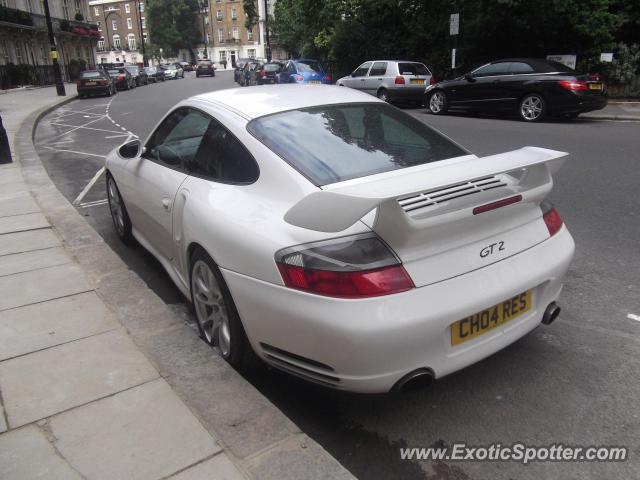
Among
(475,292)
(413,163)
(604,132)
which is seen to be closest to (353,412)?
(475,292)

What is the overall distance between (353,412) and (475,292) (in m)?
0.88

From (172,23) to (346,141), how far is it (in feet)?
358

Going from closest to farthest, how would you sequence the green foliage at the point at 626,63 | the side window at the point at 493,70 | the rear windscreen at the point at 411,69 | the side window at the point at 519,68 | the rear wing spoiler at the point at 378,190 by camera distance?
the rear wing spoiler at the point at 378,190 → the side window at the point at 519,68 → the side window at the point at 493,70 → the green foliage at the point at 626,63 → the rear windscreen at the point at 411,69

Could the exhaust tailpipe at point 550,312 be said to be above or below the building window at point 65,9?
below

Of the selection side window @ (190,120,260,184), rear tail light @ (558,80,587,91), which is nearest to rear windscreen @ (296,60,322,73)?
rear tail light @ (558,80,587,91)

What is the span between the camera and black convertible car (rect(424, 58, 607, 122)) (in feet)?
41.8

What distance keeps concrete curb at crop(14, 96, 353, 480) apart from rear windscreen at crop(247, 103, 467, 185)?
1121 millimetres

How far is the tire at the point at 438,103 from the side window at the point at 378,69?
2.79 metres

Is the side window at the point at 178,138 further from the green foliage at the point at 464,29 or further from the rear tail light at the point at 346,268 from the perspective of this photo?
the green foliage at the point at 464,29

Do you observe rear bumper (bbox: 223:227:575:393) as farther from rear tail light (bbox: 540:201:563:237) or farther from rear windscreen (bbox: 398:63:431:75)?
rear windscreen (bbox: 398:63:431:75)

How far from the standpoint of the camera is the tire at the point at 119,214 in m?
4.85

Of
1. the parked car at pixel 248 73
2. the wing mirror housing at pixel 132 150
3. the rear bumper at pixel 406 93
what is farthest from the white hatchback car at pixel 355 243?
the parked car at pixel 248 73

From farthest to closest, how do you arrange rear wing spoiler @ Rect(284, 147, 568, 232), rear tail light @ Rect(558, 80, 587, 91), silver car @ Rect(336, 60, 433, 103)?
silver car @ Rect(336, 60, 433, 103) → rear tail light @ Rect(558, 80, 587, 91) → rear wing spoiler @ Rect(284, 147, 568, 232)

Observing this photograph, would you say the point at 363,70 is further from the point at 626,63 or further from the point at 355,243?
the point at 355,243
